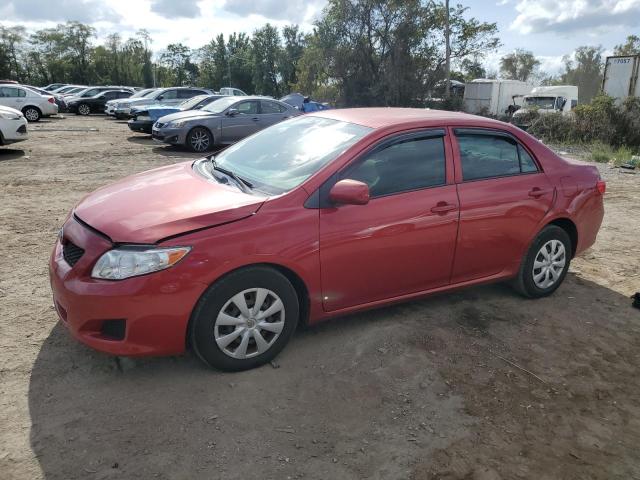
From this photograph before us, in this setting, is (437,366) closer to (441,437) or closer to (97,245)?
(441,437)

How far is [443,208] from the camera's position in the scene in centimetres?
382

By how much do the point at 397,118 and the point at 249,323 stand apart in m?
1.96

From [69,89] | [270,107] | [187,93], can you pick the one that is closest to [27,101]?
[187,93]

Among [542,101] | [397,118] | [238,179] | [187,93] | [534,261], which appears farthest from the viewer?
[542,101]

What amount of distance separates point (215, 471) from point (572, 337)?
116 inches

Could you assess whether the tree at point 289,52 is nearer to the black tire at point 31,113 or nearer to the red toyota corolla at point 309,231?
the black tire at point 31,113

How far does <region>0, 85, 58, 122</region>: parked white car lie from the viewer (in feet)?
68.7

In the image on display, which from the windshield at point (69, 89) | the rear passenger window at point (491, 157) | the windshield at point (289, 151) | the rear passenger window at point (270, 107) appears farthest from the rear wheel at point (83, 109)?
the rear passenger window at point (491, 157)

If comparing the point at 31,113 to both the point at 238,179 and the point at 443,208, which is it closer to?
the point at 238,179

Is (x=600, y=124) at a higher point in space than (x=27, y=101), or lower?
lower

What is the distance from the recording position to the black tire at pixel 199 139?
13.2 m

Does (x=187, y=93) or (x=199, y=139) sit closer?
(x=199, y=139)

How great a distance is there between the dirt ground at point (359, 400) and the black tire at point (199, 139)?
903 cm

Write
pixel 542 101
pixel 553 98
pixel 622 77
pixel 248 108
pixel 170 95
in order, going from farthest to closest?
pixel 542 101
pixel 553 98
pixel 170 95
pixel 622 77
pixel 248 108
